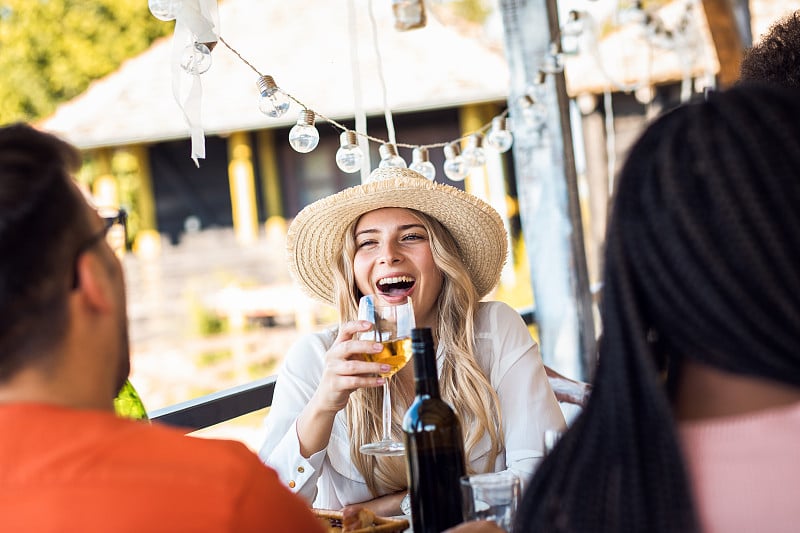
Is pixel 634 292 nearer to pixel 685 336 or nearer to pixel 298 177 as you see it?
pixel 685 336

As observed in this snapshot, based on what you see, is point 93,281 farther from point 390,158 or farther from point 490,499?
point 390,158

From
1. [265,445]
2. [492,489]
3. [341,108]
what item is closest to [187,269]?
[341,108]

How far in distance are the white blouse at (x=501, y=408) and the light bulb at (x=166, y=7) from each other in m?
0.84

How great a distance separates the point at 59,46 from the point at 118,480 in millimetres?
19589

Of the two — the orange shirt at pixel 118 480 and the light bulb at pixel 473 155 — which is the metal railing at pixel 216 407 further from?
the orange shirt at pixel 118 480

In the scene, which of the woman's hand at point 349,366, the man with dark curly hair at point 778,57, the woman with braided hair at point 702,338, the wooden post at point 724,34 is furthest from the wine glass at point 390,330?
the wooden post at point 724,34

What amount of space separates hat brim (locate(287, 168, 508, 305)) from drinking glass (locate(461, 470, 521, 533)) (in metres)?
1.10

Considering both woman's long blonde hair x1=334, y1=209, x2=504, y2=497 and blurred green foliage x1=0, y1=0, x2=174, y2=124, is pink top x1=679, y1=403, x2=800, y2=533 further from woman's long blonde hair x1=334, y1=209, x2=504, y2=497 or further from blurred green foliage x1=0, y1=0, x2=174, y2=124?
blurred green foliage x1=0, y1=0, x2=174, y2=124

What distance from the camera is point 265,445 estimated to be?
2160 mm

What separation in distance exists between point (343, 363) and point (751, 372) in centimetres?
90

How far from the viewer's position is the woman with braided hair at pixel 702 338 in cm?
104

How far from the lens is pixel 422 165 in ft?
9.11

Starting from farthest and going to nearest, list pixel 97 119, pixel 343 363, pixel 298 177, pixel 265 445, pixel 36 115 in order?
pixel 36 115, pixel 298 177, pixel 97 119, pixel 265 445, pixel 343 363

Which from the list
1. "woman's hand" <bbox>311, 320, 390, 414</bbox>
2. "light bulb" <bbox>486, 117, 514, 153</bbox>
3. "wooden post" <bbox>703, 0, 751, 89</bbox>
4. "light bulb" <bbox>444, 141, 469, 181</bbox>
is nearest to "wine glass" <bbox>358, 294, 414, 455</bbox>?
"woman's hand" <bbox>311, 320, 390, 414</bbox>
